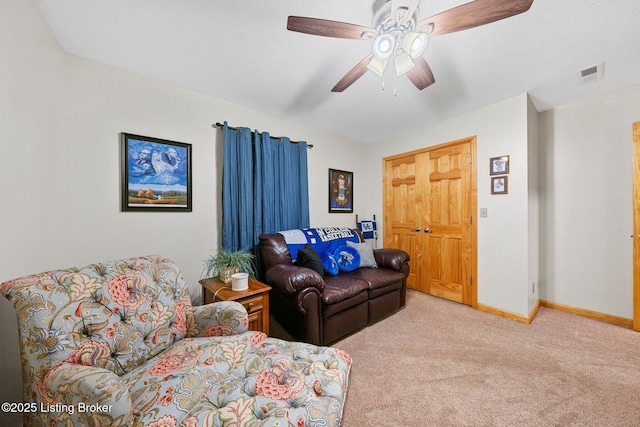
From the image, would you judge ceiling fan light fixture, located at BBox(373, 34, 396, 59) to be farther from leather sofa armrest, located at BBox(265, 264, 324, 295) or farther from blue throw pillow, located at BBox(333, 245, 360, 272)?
blue throw pillow, located at BBox(333, 245, 360, 272)

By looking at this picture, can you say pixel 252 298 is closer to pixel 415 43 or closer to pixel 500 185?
pixel 415 43

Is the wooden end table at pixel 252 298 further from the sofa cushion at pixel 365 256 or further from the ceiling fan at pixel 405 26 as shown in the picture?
the ceiling fan at pixel 405 26

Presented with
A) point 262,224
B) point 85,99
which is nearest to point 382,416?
point 262,224

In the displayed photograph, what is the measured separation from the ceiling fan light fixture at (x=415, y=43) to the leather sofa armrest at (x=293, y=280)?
5.66ft

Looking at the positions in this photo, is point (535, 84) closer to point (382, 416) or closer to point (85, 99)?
point (382, 416)

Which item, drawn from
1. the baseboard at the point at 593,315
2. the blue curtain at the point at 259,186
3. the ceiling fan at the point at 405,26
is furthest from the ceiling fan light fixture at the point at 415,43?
the baseboard at the point at 593,315

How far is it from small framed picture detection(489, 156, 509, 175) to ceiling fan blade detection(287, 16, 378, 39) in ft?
7.15

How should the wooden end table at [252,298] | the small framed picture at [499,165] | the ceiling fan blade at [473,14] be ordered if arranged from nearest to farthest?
the ceiling fan blade at [473,14]
the wooden end table at [252,298]
the small framed picture at [499,165]

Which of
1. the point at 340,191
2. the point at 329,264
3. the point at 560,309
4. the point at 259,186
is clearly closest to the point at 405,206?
the point at 340,191

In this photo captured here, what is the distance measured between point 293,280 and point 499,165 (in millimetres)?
2625

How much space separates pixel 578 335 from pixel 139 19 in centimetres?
437

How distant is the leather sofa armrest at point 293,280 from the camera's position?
184cm

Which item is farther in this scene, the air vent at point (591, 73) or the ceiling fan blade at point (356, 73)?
the air vent at point (591, 73)

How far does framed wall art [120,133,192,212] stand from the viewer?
1.94 m
